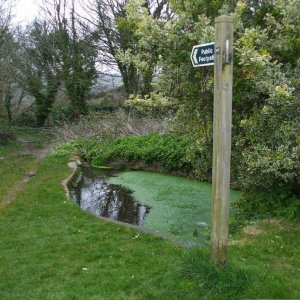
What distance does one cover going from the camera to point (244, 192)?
23.5 feet

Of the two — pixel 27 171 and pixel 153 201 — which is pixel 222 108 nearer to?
pixel 153 201

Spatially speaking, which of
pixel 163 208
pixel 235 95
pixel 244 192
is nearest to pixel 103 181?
pixel 163 208

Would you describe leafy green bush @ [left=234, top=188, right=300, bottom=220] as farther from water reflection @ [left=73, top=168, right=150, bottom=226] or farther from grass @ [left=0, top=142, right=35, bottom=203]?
grass @ [left=0, top=142, right=35, bottom=203]

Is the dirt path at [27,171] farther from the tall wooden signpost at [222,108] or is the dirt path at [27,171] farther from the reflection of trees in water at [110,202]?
the tall wooden signpost at [222,108]

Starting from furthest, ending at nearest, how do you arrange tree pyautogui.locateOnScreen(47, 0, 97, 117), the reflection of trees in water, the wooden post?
tree pyautogui.locateOnScreen(47, 0, 97, 117)
the reflection of trees in water
the wooden post

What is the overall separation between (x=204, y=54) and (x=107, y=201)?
6507 millimetres

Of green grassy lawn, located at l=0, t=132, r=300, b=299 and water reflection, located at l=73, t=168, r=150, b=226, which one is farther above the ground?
green grassy lawn, located at l=0, t=132, r=300, b=299

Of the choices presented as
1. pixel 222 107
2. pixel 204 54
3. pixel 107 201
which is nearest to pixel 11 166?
pixel 107 201

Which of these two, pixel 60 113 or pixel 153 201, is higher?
pixel 60 113

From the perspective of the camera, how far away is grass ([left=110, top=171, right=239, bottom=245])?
6969mm

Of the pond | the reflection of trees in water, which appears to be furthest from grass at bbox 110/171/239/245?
the reflection of trees in water

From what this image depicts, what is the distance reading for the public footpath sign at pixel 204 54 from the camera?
3.99m

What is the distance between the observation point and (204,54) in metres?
4.06

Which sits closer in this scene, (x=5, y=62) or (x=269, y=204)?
(x=269, y=204)
